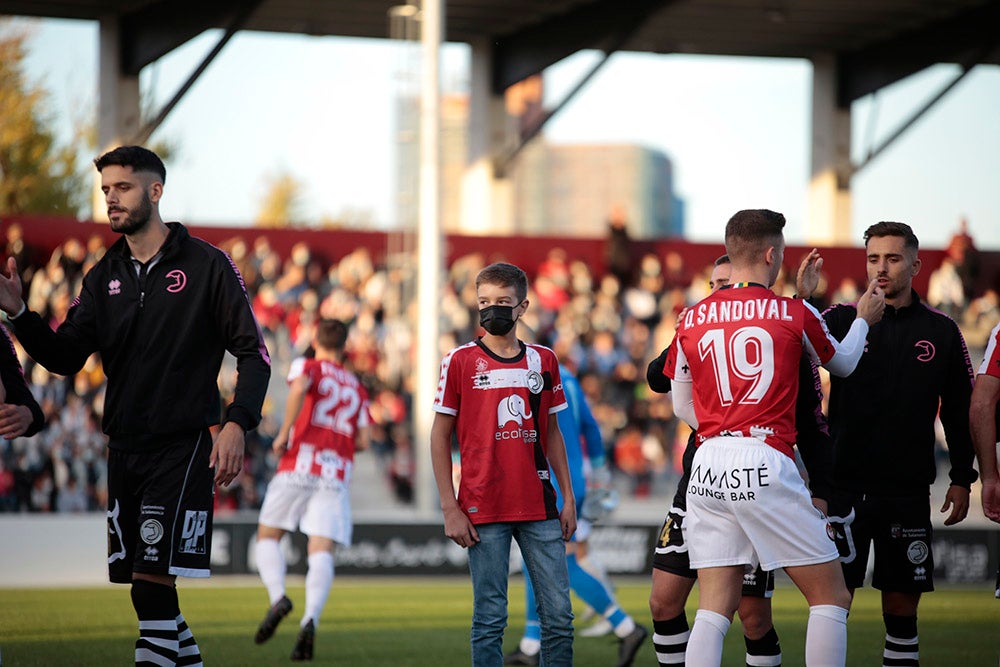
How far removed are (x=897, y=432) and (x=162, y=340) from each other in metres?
3.64

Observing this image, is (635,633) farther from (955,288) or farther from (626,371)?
(955,288)

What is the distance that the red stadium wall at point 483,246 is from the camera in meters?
21.8

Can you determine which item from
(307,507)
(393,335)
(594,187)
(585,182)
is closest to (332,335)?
(307,507)

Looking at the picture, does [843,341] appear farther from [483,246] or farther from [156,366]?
[483,246]

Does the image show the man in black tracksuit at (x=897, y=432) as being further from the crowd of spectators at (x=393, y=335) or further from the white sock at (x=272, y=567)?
the crowd of spectators at (x=393, y=335)

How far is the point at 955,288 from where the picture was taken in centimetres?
2569

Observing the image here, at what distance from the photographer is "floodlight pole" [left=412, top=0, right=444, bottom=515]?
18594mm

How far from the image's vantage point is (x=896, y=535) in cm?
668

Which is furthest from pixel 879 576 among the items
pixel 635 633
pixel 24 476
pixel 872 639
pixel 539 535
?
pixel 24 476

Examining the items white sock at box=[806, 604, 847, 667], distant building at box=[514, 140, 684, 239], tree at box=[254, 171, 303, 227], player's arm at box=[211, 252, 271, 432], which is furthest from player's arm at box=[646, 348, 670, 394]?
distant building at box=[514, 140, 684, 239]

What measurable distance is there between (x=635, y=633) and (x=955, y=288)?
18771 millimetres

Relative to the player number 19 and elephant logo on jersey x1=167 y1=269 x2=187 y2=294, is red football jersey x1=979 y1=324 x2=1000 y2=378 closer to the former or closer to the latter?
the player number 19

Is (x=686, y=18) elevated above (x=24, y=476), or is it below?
above

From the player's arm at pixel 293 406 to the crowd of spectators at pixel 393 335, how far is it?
29.6 feet
